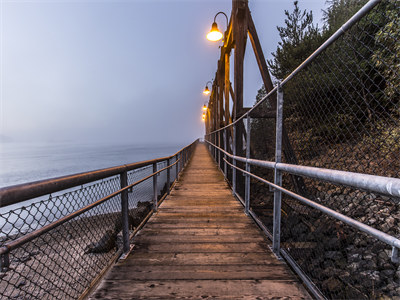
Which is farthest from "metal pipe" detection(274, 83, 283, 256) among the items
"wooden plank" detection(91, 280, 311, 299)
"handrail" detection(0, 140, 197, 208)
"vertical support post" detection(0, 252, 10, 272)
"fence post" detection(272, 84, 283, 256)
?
"vertical support post" detection(0, 252, 10, 272)

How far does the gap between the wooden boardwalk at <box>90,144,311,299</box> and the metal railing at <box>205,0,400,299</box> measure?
23 centimetres

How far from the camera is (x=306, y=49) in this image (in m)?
12.1

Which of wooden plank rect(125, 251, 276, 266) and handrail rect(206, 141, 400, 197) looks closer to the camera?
handrail rect(206, 141, 400, 197)

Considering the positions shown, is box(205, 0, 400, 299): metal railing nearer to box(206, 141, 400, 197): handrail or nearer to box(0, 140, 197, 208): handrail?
box(206, 141, 400, 197): handrail

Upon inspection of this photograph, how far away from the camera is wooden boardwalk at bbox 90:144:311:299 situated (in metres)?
1.82

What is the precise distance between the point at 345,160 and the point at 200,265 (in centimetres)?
171

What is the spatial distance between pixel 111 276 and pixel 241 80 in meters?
6.22

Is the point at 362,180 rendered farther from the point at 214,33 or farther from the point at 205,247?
the point at 214,33

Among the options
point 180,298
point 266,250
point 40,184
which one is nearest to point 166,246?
point 180,298

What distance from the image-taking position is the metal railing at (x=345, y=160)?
50.6 inches

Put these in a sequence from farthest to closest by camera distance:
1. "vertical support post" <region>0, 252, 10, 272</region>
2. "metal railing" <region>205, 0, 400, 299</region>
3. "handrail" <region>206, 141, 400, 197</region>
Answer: "metal railing" <region>205, 0, 400, 299</region> → "vertical support post" <region>0, 252, 10, 272</region> → "handrail" <region>206, 141, 400, 197</region>

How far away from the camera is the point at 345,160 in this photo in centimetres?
183

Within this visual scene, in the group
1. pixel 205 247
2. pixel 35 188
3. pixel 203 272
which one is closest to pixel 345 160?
pixel 203 272

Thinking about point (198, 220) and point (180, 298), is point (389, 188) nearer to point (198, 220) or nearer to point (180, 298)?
point (180, 298)
